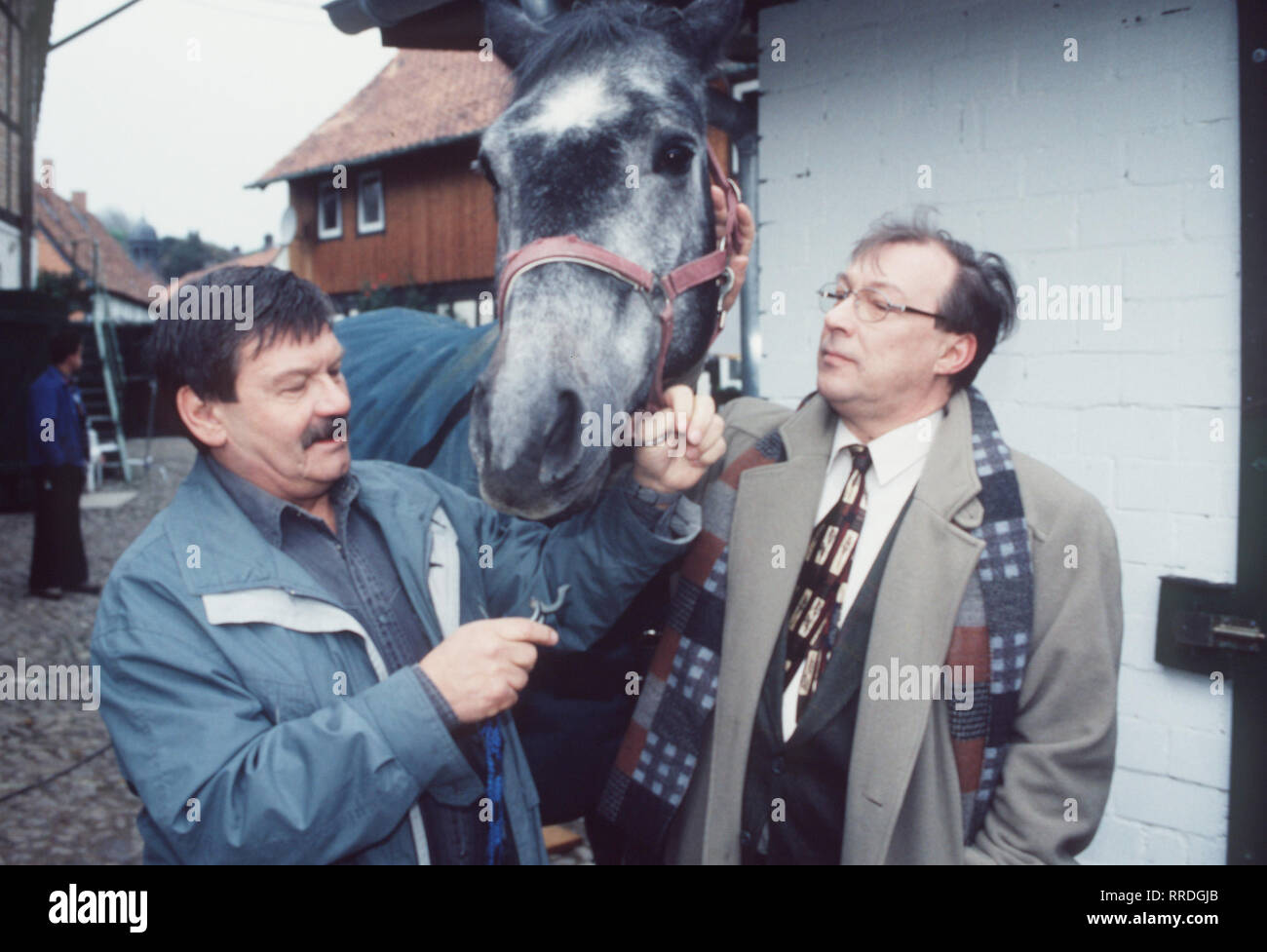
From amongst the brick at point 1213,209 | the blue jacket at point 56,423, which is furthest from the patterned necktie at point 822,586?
the blue jacket at point 56,423

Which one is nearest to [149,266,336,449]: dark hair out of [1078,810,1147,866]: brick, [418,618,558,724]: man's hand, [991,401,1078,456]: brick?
[418,618,558,724]: man's hand

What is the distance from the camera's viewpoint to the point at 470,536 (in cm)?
179

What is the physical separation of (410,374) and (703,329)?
1.39 metres

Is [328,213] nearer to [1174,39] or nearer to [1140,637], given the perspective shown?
[1174,39]

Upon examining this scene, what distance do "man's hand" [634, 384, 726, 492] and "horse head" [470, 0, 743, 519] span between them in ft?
0.27

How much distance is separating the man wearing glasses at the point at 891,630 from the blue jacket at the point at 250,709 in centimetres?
59

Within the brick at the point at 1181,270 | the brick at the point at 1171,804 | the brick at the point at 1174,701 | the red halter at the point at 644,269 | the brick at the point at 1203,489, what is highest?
the brick at the point at 1181,270

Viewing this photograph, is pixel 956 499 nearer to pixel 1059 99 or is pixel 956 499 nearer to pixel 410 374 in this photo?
pixel 1059 99

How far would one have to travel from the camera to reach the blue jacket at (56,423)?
22.4 feet

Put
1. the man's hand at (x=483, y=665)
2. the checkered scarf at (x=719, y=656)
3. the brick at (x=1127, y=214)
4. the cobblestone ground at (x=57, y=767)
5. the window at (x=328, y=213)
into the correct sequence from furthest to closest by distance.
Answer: the window at (x=328, y=213) < the cobblestone ground at (x=57, y=767) < the brick at (x=1127, y=214) < the checkered scarf at (x=719, y=656) < the man's hand at (x=483, y=665)

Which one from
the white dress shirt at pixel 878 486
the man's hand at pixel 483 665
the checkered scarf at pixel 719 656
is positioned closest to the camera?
the man's hand at pixel 483 665

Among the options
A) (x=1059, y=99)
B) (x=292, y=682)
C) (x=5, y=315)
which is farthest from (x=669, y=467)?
(x=5, y=315)

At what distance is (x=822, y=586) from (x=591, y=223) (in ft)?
3.00

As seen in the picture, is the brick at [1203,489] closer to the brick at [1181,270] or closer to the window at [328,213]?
the brick at [1181,270]
